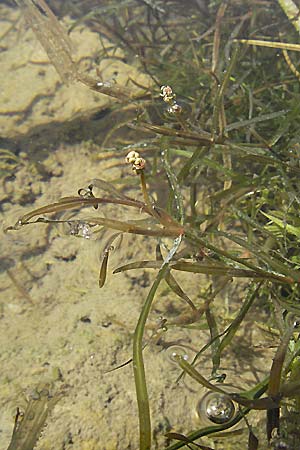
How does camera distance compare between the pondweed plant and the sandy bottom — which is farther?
the sandy bottom

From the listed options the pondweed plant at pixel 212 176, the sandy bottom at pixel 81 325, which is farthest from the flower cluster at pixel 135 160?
the sandy bottom at pixel 81 325

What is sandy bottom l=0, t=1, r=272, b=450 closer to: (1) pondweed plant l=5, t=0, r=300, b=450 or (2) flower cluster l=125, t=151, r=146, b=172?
Answer: (1) pondweed plant l=5, t=0, r=300, b=450

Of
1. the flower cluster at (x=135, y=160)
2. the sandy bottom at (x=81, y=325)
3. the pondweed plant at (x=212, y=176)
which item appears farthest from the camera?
the sandy bottom at (x=81, y=325)

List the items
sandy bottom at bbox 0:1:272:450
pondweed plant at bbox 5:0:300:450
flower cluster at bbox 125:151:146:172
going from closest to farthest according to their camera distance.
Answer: flower cluster at bbox 125:151:146:172 → pondweed plant at bbox 5:0:300:450 → sandy bottom at bbox 0:1:272:450

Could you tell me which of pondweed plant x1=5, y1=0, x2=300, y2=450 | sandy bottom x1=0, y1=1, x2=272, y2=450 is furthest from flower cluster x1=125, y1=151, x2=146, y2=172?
sandy bottom x1=0, y1=1, x2=272, y2=450

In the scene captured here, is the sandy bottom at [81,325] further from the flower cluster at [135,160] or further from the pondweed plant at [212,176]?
the flower cluster at [135,160]

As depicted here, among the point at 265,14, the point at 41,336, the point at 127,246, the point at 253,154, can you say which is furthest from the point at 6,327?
the point at 265,14

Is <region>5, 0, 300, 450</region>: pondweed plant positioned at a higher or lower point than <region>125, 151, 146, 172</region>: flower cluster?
lower

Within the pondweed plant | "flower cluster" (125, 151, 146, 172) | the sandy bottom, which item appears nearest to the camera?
"flower cluster" (125, 151, 146, 172)

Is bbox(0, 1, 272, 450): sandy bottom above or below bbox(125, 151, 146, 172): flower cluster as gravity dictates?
below

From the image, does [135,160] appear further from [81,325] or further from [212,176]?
[212,176]
